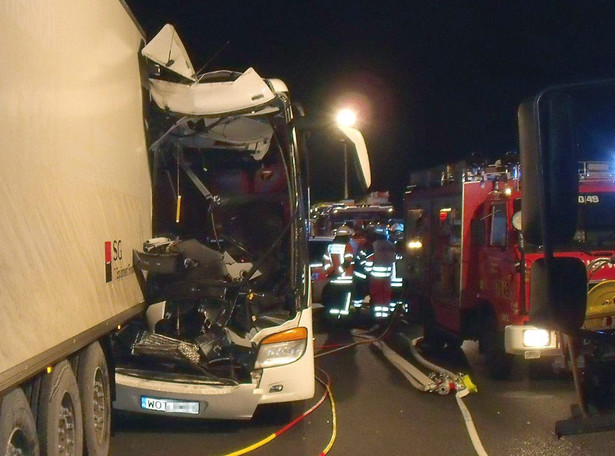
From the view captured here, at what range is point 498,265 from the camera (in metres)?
7.93

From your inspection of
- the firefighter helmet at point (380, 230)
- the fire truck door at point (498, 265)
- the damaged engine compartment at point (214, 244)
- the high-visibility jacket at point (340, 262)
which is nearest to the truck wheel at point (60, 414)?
the damaged engine compartment at point (214, 244)

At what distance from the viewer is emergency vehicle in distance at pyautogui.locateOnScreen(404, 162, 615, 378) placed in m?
7.21

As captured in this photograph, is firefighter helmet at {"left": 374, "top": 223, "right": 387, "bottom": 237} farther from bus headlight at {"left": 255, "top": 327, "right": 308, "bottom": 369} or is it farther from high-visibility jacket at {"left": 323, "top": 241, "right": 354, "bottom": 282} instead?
bus headlight at {"left": 255, "top": 327, "right": 308, "bottom": 369}

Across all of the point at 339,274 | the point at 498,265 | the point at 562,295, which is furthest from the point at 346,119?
the point at 339,274

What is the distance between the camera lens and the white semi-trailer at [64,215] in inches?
128

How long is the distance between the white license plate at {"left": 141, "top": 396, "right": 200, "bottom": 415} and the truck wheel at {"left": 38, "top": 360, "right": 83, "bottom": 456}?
1385mm

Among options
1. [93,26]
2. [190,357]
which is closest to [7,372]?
[93,26]

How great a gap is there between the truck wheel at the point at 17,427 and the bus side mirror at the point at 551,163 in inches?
97.5

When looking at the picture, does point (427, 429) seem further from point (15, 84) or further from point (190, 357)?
point (15, 84)

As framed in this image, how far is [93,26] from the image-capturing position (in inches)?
189

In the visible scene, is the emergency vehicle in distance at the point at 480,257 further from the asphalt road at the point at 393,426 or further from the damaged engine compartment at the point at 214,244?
the damaged engine compartment at the point at 214,244

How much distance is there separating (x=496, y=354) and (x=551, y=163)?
6.45 metres

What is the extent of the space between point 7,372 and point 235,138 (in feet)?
16.2

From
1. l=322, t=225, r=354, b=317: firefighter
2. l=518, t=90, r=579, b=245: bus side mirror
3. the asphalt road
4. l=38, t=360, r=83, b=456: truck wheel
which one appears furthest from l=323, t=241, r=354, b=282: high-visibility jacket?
l=518, t=90, r=579, b=245: bus side mirror
